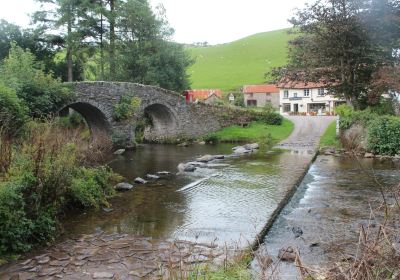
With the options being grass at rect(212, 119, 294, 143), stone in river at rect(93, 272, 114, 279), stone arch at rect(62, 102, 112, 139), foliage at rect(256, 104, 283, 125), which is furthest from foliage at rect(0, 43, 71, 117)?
foliage at rect(256, 104, 283, 125)

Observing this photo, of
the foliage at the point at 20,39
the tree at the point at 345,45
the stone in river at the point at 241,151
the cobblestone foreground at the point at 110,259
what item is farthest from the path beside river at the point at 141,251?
the foliage at the point at 20,39

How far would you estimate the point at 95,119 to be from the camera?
25.2m

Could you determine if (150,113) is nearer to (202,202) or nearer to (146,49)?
(146,49)

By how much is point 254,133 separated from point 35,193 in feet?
74.4

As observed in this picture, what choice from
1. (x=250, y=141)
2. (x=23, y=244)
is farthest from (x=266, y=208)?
(x=250, y=141)

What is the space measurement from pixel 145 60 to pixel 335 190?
22362 millimetres

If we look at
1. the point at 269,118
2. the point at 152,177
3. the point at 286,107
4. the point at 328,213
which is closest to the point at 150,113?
the point at 269,118

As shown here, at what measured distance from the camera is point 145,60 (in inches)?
1265

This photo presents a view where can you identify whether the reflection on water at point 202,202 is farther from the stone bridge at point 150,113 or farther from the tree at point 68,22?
the tree at point 68,22

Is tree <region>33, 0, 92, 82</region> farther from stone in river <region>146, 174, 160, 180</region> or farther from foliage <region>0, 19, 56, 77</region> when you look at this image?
stone in river <region>146, 174, 160, 180</region>

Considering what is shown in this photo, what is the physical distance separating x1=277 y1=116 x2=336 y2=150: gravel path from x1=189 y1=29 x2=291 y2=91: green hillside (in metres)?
56.6

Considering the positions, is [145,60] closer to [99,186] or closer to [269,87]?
[99,186]

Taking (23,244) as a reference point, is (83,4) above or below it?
above

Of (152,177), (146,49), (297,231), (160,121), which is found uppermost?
(146,49)
